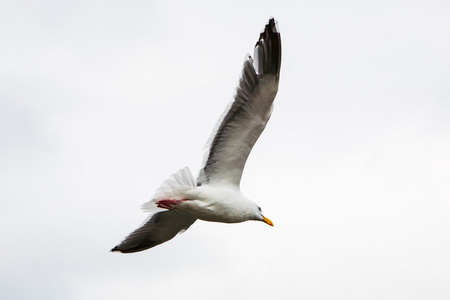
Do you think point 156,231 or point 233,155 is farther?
point 156,231

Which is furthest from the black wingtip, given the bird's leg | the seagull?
the bird's leg

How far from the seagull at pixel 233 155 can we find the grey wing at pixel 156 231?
56 centimetres

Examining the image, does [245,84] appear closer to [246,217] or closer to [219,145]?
[219,145]

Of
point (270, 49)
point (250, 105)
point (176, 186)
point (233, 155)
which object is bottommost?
point (176, 186)

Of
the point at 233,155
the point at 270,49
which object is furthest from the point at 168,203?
the point at 270,49

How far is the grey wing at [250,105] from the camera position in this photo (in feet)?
42.2

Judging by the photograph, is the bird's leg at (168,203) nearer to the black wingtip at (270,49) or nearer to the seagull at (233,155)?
the seagull at (233,155)

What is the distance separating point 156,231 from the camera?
1496 cm

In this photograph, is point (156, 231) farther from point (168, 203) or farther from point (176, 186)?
point (176, 186)

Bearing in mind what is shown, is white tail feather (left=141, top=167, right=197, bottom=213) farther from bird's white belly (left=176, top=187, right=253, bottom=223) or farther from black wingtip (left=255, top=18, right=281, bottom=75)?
black wingtip (left=255, top=18, right=281, bottom=75)

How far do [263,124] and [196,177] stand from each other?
4.73ft

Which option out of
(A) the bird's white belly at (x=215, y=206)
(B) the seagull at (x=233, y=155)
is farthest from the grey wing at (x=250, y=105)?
(A) the bird's white belly at (x=215, y=206)

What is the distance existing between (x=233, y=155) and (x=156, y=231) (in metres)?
2.28

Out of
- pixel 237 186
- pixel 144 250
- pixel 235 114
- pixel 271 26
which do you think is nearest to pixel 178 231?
pixel 144 250
